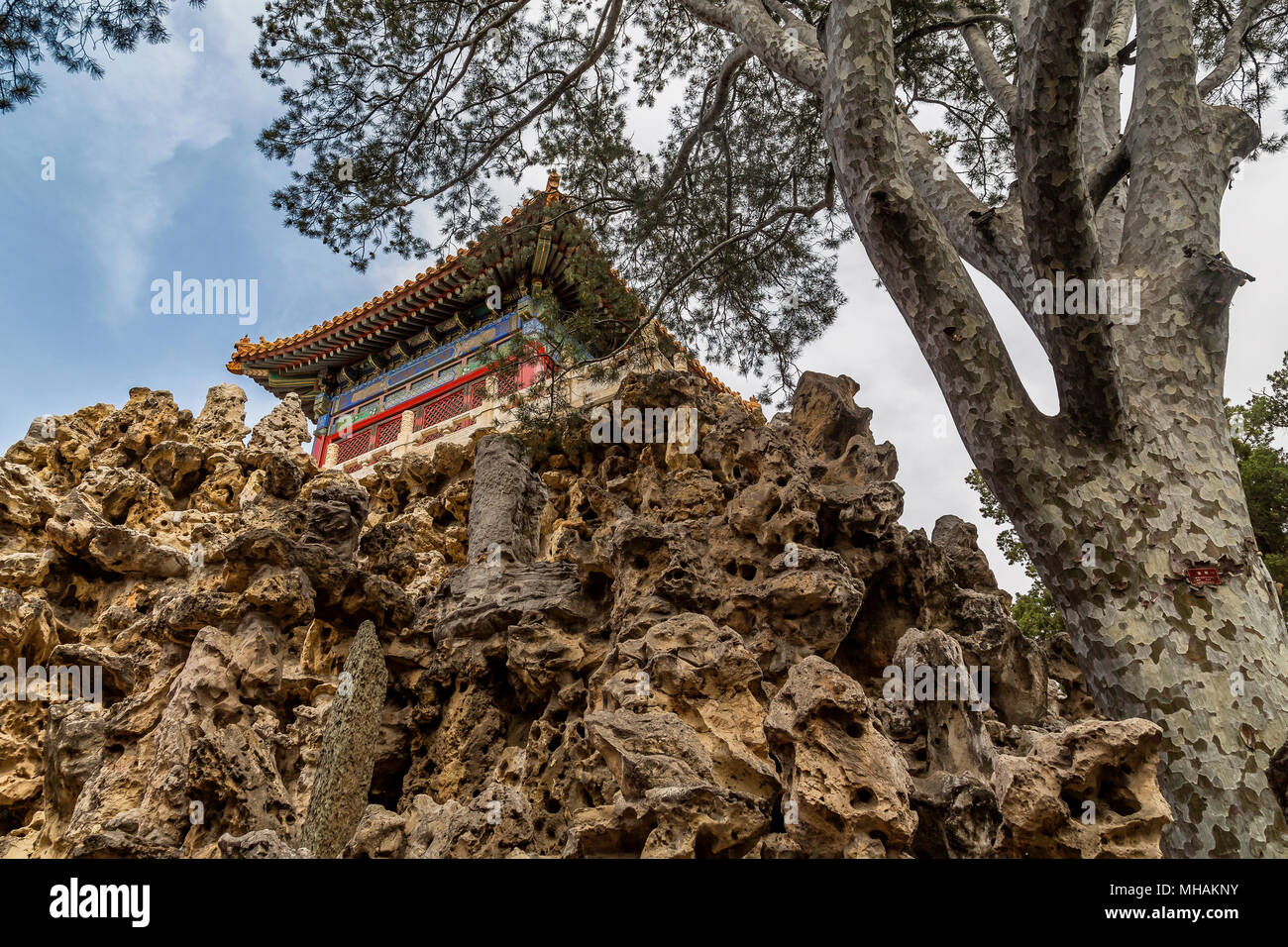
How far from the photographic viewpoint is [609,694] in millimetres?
2990

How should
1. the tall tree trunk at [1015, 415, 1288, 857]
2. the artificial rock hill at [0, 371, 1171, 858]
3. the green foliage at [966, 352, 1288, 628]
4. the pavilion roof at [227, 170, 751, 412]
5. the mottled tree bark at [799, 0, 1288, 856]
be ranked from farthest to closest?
the pavilion roof at [227, 170, 751, 412] → the green foliage at [966, 352, 1288, 628] → the mottled tree bark at [799, 0, 1288, 856] → the tall tree trunk at [1015, 415, 1288, 857] → the artificial rock hill at [0, 371, 1171, 858]

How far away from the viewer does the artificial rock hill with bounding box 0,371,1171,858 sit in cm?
214

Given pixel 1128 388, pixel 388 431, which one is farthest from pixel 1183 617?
pixel 388 431

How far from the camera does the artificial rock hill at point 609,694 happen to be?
2.14 meters

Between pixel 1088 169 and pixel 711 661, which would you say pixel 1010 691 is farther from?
pixel 1088 169

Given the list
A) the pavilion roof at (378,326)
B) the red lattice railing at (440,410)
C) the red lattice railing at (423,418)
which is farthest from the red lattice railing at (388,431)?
the pavilion roof at (378,326)

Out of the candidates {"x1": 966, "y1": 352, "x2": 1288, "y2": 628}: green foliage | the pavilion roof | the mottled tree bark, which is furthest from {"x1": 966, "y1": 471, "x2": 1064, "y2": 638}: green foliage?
the mottled tree bark

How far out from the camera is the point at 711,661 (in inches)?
115

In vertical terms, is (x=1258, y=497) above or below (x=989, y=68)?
below

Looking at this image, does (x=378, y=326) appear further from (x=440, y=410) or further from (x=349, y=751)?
(x=349, y=751)

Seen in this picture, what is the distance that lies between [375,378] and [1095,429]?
15.7 metres

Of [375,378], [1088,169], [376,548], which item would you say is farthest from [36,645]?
[375,378]

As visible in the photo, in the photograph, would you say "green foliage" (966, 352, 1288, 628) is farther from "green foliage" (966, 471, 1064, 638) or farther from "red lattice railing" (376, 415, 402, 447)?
"red lattice railing" (376, 415, 402, 447)

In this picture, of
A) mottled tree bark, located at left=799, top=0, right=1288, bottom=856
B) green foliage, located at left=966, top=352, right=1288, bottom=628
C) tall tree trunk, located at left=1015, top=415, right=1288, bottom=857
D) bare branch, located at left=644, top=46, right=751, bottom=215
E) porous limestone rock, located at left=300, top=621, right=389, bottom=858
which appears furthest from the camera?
green foliage, located at left=966, top=352, right=1288, bottom=628
